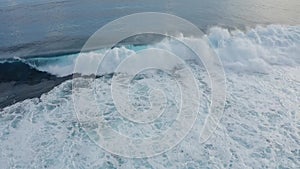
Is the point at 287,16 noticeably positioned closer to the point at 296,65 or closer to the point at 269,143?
the point at 296,65

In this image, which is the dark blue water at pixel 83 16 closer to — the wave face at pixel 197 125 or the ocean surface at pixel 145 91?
the ocean surface at pixel 145 91

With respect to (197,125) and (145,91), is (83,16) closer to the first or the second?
(145,91)

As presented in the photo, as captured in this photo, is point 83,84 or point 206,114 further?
point 83,84

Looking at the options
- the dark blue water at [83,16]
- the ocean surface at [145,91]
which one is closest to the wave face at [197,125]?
the ocean surface at [145,91]

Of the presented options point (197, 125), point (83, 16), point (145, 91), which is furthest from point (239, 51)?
point (83, 16)

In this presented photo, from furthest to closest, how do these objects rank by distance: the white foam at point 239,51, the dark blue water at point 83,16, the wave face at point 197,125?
the dark blue water at point 83,16 → the white foam at point 239,51 → the wave face at point 197,125

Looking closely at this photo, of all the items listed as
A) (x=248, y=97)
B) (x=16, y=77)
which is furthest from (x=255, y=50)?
(x=16, y=77)
